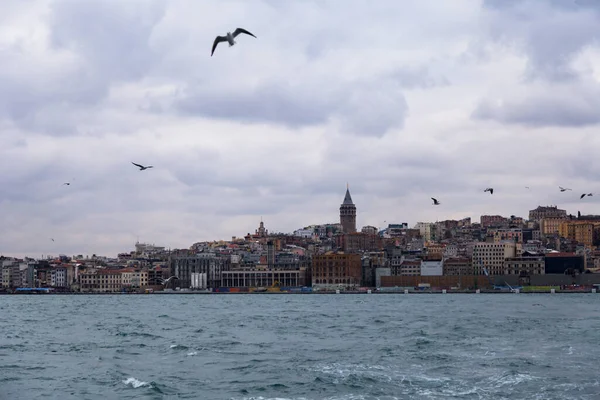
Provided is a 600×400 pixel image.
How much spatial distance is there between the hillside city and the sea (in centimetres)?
7099

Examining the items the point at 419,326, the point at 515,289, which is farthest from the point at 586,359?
the point at 515,289

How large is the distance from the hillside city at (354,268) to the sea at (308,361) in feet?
233

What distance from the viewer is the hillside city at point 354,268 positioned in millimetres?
112188

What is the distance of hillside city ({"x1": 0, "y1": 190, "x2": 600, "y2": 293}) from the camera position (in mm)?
112188

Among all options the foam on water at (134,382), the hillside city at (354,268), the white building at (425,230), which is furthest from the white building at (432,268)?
the foam on water at (134,382)

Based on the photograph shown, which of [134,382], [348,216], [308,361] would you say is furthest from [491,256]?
[134,382]

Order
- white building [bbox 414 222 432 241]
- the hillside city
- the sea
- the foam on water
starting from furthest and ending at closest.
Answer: white building [bbox 414 222 432 241], the hillside city, the foam on water, the sea

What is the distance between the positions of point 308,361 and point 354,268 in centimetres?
9134

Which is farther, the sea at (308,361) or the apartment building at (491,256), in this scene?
the apartment building at (491,256)

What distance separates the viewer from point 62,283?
12669cm

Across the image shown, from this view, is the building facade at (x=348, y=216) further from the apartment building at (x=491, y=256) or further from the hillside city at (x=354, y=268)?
the apartment building at (x=491, y=256)

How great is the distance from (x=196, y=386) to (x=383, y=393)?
4.25m

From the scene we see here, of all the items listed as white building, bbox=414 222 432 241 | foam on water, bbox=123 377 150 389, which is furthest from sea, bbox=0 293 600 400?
white building, bbox=414 222 432 241

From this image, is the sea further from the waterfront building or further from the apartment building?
the waterfront building
